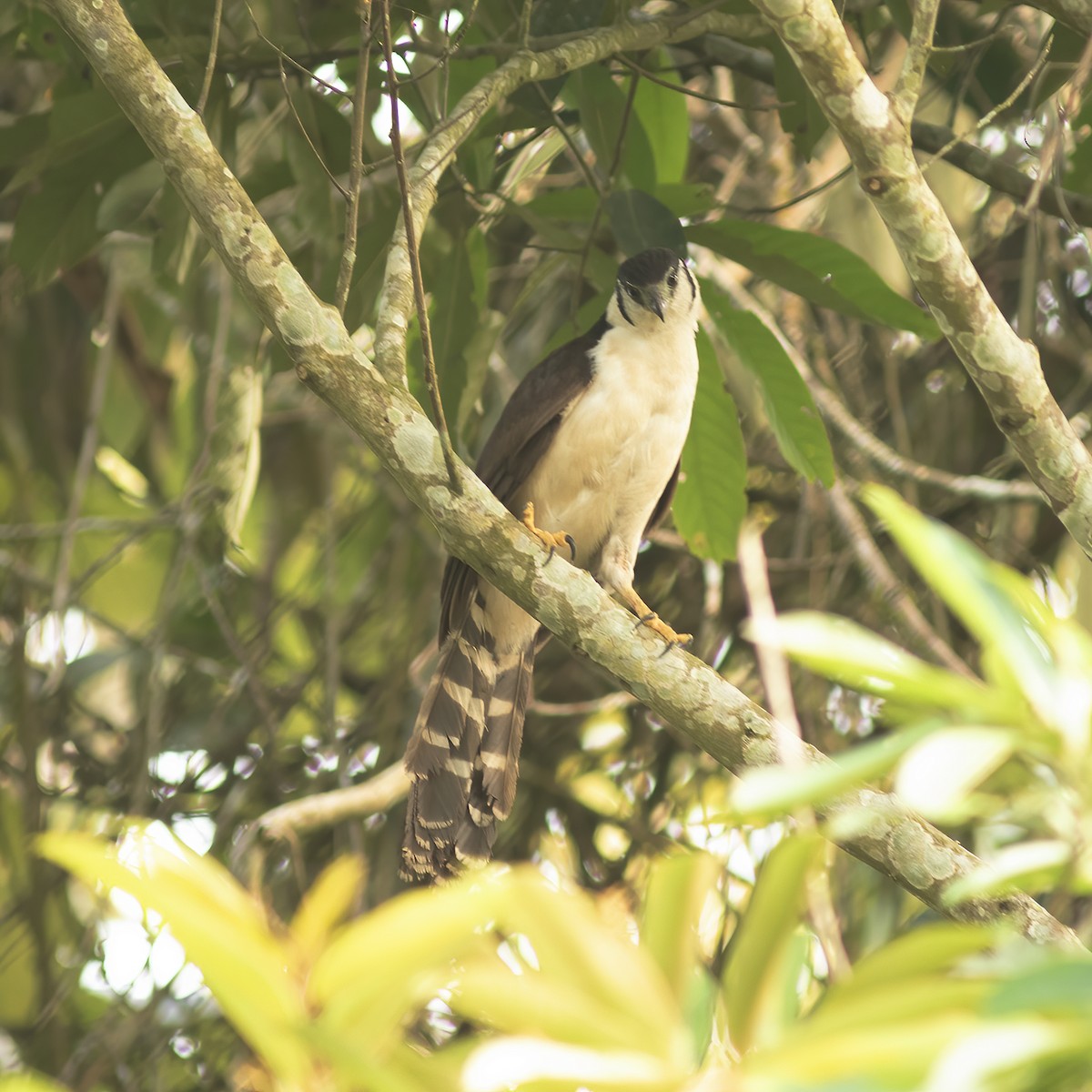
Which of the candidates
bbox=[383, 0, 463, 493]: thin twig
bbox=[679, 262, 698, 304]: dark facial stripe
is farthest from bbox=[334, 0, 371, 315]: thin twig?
bbox=[679, 262, 698, 304]: dark facial stripe

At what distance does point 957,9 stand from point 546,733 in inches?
99.5

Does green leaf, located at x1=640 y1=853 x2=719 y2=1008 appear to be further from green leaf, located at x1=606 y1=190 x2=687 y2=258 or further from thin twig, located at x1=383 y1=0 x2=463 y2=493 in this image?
green leaf, located at x1=606 y1=190 x2=687 y2=258

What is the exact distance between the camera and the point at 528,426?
132 inches

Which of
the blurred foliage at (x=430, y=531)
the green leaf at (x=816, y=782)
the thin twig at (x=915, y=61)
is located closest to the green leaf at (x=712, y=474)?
the blurred foliage at (x=430, y=531)

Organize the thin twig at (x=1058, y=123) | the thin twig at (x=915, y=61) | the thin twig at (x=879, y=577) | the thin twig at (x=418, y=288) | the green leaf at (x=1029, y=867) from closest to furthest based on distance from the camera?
the green leaf at (x=1029, y=867)
the thin twig at (x=418, y=288)
the thin twig at (x=915, y=61)
the thin twig at (x=1058, y=123)
the thin twig at (x=879, y=577)

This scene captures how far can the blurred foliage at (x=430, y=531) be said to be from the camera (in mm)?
885

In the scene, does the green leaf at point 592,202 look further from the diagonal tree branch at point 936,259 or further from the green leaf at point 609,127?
the diagonal tree branch at point 936,259

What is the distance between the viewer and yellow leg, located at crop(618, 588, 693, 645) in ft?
9.53

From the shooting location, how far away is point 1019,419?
222 cm

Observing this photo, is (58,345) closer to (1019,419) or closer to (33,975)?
(33,975)

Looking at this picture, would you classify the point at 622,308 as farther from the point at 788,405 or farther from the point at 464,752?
the point at 464,752

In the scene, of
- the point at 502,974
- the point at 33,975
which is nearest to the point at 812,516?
the point at 33,975

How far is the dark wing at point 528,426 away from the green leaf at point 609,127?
55cm

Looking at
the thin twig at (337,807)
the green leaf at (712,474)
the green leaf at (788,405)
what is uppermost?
the green leaf at (788,405)
